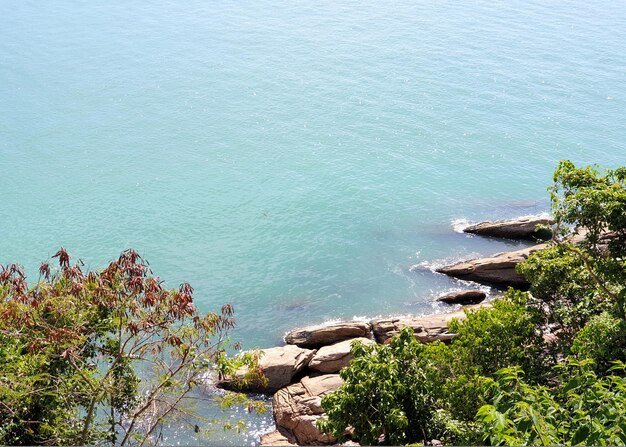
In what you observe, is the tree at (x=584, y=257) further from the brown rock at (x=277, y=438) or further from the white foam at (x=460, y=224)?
the white foam at (x=460, y=224)

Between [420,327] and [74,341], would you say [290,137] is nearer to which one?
[420,327]

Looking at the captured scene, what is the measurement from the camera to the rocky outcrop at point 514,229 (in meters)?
32.4

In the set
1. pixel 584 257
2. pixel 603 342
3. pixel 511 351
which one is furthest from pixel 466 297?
pixel 603 342

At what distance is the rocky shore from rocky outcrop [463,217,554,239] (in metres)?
3.26

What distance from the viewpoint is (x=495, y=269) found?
2923 centimetres

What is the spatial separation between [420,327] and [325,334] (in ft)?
11.2

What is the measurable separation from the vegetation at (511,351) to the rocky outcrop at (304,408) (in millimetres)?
5289

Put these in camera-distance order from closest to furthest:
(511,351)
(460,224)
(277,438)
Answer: (511,351), (277,438), (460,224)

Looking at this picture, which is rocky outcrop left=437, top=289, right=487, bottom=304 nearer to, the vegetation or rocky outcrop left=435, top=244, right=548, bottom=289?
rocky outcrop left=435, top=244, right=548, bottom=289

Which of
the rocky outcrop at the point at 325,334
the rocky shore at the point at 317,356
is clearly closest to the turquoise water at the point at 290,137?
the rocky outcrop at the point at 325,334

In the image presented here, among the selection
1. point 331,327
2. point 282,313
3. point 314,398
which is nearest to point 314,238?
point 282,313

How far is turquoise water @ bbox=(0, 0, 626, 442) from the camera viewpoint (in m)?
31.2

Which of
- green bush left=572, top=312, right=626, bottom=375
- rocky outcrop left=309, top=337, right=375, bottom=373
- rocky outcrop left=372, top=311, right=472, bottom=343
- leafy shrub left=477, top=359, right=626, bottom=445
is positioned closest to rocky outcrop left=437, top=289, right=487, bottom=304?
rocky outcrop left=372, top=311, right=472, bottom=343

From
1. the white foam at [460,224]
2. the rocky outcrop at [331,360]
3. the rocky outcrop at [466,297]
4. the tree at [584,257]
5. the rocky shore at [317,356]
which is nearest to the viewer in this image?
the tree at [584,257]
